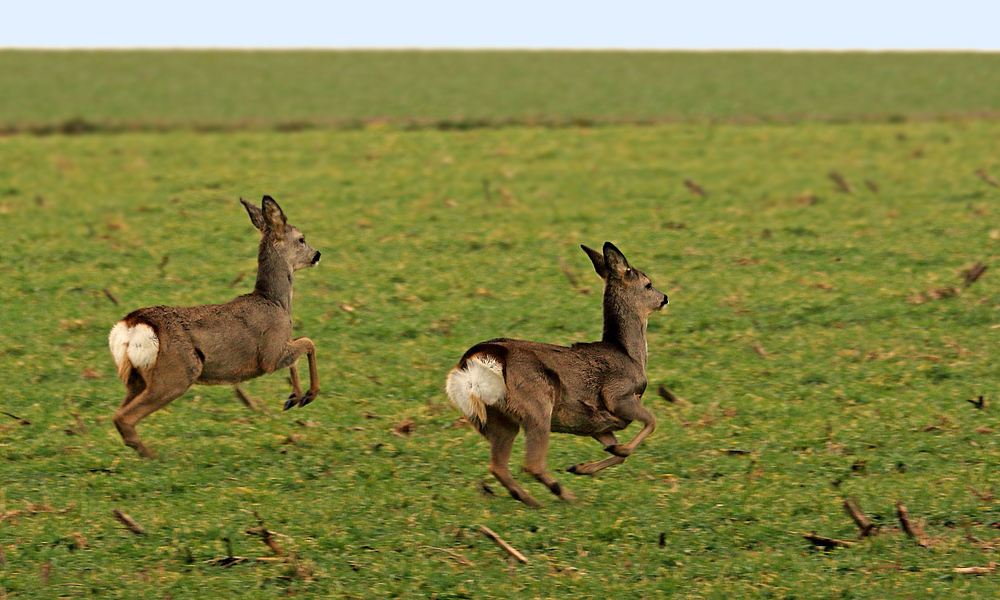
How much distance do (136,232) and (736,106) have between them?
1946 centimetres

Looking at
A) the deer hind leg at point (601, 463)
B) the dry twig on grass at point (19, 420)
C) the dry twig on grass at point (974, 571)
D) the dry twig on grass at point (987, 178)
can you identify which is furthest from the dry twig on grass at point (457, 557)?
the dry twig on grass at point (987, 178)

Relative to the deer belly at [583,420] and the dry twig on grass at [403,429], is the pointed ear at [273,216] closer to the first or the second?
the dry twig on grass at [403,429]

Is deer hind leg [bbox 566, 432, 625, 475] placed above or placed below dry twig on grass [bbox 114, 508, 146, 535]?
above

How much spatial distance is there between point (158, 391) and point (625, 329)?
389 cm

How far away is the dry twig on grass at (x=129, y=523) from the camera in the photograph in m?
8.63

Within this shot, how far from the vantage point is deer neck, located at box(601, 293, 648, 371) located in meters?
10.1

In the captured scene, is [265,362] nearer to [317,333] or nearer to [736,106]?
[317,333]

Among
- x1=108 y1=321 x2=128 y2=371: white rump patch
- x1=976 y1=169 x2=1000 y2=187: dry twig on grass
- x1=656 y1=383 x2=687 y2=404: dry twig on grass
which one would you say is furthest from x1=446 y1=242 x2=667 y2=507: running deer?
x1=976 y1=169 x2=1000 y2=187: dry twig on grass

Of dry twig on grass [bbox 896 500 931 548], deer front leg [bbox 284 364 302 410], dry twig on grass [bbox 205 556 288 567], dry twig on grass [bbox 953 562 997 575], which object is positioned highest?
deer front leg [bbox 284 364 302 410]

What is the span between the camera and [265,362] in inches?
432

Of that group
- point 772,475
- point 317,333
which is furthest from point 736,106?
point 772,475

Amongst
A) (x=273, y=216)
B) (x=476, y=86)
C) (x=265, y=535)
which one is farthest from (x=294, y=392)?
(x=476, y=86)

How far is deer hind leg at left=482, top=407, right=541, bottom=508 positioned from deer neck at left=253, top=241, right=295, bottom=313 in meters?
3.07

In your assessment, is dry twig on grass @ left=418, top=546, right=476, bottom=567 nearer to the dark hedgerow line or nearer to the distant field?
the dark hedgerow line
